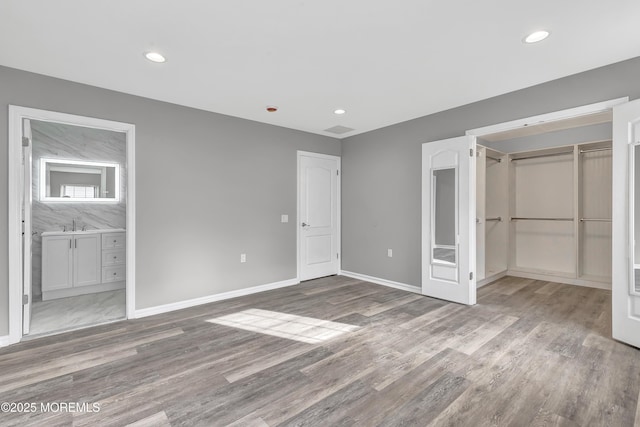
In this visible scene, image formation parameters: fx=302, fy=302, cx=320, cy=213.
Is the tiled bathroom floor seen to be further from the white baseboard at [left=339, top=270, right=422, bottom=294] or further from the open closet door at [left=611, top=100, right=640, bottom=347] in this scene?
the open closet door at [left=611, top=100, right=640, bottom=347]

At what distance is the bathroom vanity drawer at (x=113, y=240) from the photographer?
14.7ft

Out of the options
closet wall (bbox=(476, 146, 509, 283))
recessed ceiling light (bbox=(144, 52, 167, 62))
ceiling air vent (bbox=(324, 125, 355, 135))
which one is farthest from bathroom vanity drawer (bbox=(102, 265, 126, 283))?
closet wall (bbox=(476, 146, 509, 283))

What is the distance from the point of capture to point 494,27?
220 centimetres

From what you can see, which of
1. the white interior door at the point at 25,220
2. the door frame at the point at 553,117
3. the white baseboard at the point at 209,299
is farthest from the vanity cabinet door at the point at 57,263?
the door frame at the point at 553,117

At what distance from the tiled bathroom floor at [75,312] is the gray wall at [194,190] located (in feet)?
1.43

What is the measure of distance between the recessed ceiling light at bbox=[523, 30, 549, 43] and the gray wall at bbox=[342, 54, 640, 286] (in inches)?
40.8

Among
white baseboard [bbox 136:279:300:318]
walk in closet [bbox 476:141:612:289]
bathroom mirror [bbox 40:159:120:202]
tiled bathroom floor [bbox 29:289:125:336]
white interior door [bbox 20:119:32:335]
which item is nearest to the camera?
white interior door [bbox 20:119:32:335]

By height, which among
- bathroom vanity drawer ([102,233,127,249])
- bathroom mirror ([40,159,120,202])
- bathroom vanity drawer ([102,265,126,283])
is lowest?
bathroom vanity drawer ([102,265,126,283])

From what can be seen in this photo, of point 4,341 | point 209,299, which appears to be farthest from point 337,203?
point 4,341

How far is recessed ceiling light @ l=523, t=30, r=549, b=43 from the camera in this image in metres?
2.26

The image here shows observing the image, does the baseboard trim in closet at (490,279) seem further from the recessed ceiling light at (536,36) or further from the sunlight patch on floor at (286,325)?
the recessed ceiling light at (536,36)

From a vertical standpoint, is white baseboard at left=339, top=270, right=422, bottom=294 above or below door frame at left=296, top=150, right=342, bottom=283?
below

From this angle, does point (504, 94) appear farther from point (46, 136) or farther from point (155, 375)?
point (46, 136)

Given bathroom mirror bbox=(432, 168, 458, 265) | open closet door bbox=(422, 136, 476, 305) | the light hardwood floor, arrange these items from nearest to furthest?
the light hardwood floor, open closet door bbox=(422, 136, 476, 305), bathroom mirror bbox=(432, 168, 458, 265)
